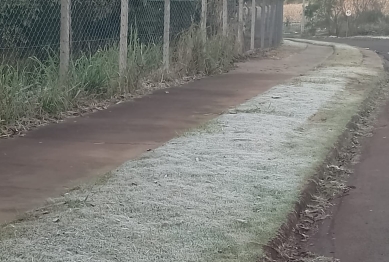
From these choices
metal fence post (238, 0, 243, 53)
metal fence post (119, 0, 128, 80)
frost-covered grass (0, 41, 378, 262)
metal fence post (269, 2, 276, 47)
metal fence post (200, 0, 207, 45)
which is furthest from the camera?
metal fence post (269, 2, 276, 47)

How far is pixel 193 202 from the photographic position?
5211mm

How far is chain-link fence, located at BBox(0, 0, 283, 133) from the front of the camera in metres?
8.83

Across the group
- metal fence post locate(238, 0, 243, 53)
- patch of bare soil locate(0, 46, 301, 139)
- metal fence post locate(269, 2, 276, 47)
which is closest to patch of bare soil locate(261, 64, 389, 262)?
patch of bare soil locate(0, 46, 301, 139)

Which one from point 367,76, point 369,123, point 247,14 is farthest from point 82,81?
point 247,14

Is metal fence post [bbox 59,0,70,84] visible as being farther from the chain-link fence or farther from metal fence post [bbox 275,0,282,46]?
metal fence post [bbox 275,0,282,46]

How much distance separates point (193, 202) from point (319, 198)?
4.17 ft

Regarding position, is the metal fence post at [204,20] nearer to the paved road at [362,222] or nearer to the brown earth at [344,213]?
the brown earth at [344,213]

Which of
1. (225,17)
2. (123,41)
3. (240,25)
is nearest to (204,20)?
(225,17)

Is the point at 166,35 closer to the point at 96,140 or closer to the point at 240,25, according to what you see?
the point at 240,25

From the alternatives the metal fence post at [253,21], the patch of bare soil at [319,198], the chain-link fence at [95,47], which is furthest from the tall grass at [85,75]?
the metal fence post at [253,21]

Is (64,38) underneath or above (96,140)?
above

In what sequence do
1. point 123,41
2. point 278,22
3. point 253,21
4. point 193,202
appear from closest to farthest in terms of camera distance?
point 193,202
point 123,41
point 253,21
point 278,22

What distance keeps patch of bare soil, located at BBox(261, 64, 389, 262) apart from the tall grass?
3085 mm

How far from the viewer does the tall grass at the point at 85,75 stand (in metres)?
8.23
